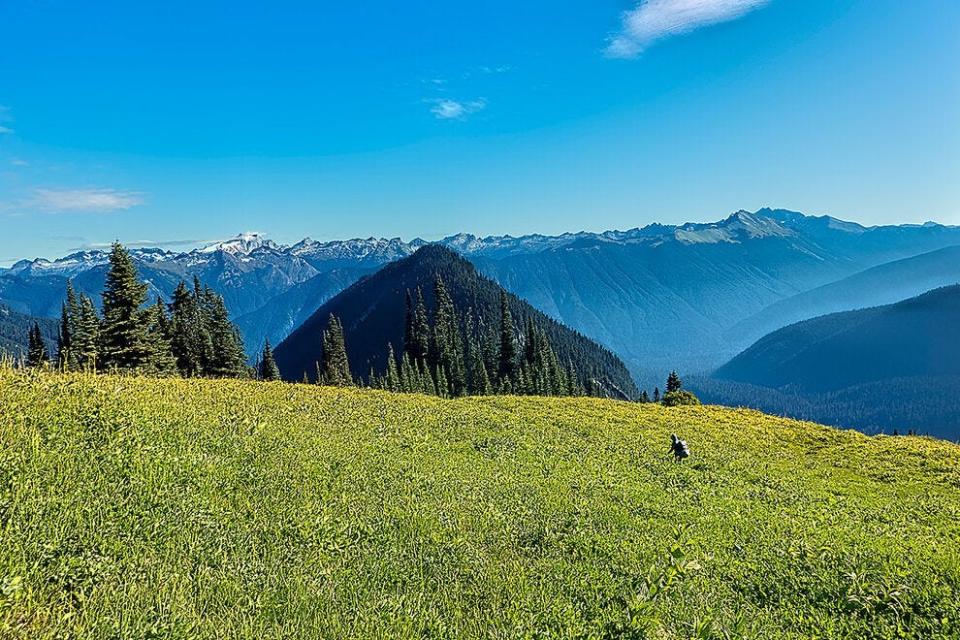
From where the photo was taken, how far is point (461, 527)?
1038 centimetres

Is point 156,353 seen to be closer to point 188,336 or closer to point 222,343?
point 188,336

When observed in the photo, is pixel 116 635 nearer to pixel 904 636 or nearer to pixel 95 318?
pixel 904 636

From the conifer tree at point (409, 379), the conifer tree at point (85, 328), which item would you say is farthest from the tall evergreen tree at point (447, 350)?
the conifer tree at point (85, 328)

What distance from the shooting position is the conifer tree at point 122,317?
150 ft

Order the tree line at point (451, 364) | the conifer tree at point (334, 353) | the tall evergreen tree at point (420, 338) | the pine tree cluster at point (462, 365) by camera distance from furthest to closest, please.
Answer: the tall evergreen tree at point (420, 338), the pine tree cluster at point (462, 365), the tree line at point (451, 364), the conifer tree at point (334, 353)

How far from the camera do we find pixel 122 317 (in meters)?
46.3

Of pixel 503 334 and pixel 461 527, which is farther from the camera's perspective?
pixel 503 334

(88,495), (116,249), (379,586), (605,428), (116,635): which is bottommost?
(605,428)

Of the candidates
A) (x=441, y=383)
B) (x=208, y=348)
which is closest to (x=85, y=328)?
(x=208, y=348)

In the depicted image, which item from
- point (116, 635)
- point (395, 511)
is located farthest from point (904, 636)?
point (116, 635)

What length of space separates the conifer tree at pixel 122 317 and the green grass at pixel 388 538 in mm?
36084

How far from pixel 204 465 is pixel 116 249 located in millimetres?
44467

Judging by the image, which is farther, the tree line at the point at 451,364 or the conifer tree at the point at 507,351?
the conifer tree at the point at 507,351

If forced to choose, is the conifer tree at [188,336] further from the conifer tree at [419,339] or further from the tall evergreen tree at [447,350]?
the conifer tree at [419,339]
